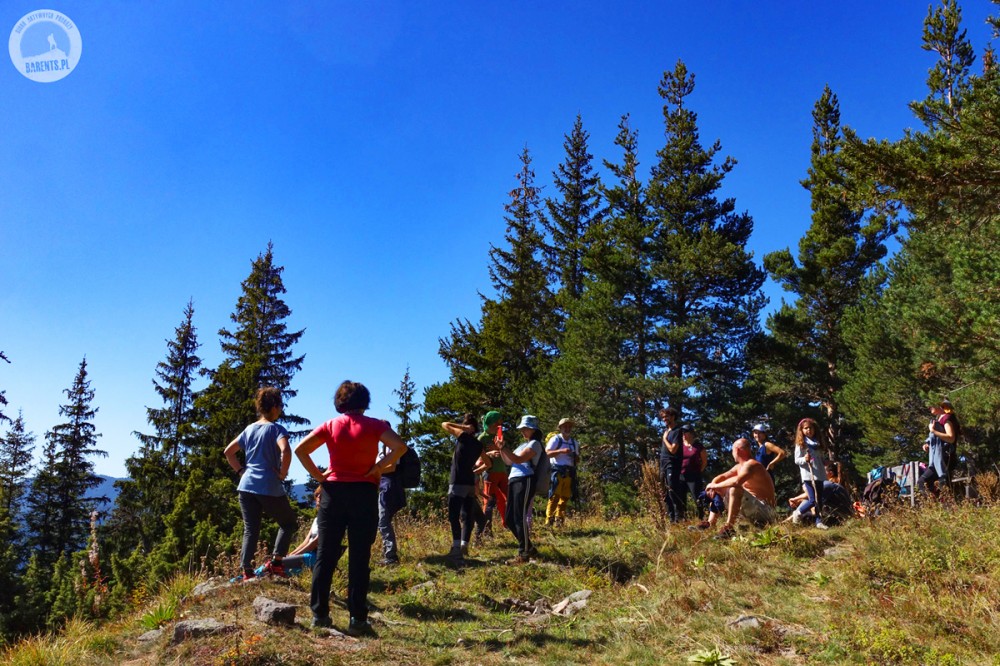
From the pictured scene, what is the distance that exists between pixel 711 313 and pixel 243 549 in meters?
21.4

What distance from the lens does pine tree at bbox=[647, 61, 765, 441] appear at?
24.0 meters

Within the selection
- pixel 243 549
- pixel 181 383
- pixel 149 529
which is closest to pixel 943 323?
pixel 243 549

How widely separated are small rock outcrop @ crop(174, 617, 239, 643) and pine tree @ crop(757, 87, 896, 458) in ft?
78.9

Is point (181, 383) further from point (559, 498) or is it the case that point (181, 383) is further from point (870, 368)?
point (870, 368)

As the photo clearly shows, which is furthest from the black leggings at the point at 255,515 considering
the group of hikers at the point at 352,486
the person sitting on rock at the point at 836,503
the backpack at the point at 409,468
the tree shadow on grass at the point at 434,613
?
the person sitting on rock at the point at 836,503

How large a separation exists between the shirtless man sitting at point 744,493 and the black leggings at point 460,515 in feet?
10.0

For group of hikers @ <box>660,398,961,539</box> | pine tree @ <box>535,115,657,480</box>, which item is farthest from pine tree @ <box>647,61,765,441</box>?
group of hikers @ <box>660,398,961,539</box>

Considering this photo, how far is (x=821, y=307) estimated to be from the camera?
27.2 metres

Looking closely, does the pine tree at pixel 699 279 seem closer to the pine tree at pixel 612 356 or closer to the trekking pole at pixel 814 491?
the pine tree at pixel 612 356

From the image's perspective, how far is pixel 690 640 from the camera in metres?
5.18

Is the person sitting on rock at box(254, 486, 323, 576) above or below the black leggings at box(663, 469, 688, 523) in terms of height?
below

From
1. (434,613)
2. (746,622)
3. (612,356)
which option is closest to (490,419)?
(434,613)

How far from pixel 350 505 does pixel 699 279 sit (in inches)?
861

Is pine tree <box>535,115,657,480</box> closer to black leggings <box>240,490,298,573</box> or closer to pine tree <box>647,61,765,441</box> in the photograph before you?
pine tree <box>647,61,765,441</box>
